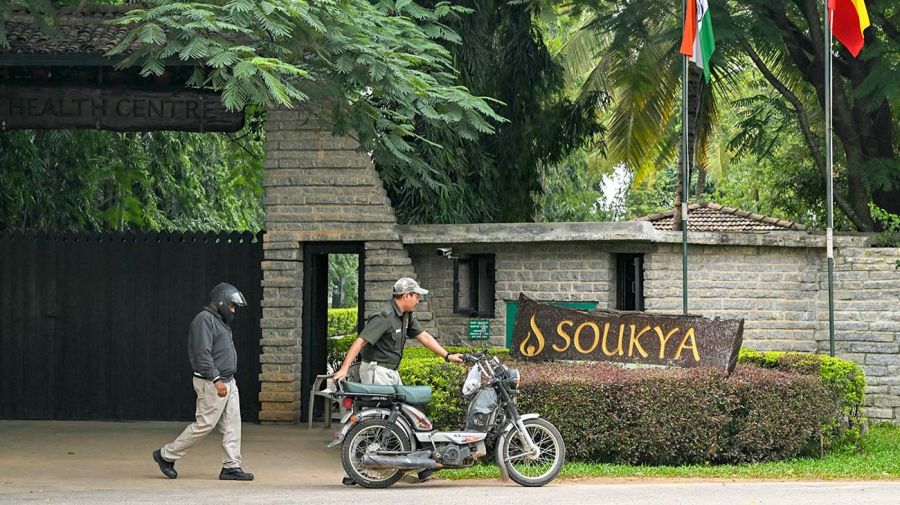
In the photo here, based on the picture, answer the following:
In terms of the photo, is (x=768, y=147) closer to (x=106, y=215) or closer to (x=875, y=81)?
(x=875, y=81)

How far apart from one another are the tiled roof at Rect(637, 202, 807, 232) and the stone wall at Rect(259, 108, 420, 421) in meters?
6.64

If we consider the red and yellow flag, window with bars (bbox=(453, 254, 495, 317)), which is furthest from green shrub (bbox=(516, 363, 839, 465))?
the red and yellow flag

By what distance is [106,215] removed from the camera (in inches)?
894

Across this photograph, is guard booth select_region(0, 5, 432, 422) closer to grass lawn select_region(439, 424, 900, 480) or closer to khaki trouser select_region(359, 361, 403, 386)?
khaki trouser select_region(359, 361, 403, 386)

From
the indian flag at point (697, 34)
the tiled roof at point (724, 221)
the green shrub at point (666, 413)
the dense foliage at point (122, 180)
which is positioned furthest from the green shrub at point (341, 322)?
the green shrub at point (666, 413)

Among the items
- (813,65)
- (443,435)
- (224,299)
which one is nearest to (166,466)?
(224,299)

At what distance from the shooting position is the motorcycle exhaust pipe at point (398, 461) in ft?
35.5

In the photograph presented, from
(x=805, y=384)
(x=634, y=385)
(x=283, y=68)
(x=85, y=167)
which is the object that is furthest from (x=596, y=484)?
(x=85, y=167)

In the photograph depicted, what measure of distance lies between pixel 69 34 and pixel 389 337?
546cm

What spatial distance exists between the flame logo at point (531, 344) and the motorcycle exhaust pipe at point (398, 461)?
274 centimetres

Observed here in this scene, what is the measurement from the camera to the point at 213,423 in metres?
11.3

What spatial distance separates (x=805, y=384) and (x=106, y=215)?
13.9m

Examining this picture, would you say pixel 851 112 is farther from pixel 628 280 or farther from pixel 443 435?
pixel 443 435

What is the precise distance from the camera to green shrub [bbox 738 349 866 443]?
13.1 meters
